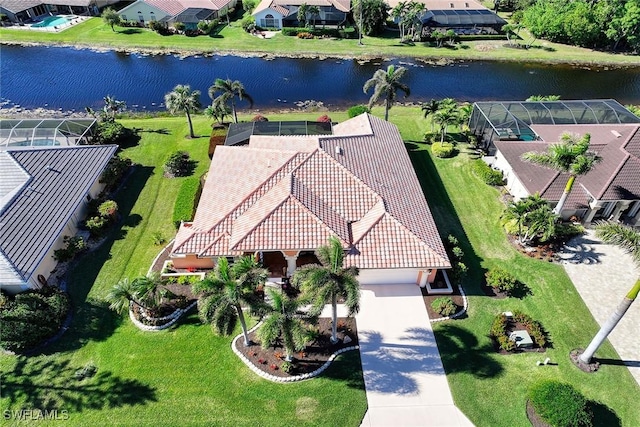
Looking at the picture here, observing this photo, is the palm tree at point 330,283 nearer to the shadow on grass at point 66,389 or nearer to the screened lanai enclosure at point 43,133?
the shadow on grass at point 66,389

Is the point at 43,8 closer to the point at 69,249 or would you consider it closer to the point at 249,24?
the point at 249,24

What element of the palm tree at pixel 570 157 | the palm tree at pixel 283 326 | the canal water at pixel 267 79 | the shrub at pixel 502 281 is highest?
the palm tree at pixel 570 157

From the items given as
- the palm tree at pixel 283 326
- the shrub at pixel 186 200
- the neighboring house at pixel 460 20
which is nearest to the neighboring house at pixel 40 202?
the shrub at pixel 186 200

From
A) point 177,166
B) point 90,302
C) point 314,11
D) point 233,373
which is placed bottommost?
point 233,373

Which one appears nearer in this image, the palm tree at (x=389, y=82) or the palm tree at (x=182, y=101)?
the palm tree at (x=182, y=101)

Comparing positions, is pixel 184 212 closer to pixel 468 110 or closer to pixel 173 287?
pixel 173 287

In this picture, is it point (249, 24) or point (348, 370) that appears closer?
point (348, 370)

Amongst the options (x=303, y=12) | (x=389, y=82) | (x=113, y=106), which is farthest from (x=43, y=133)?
(x=303, y=12)
